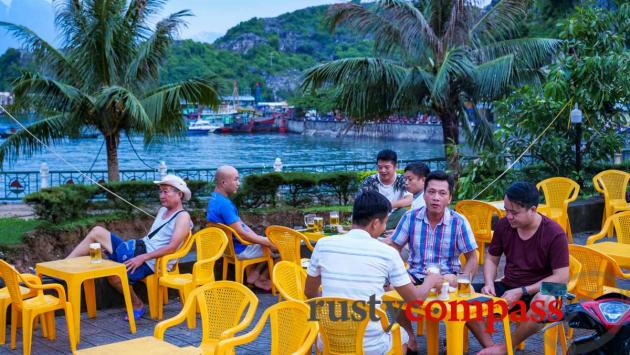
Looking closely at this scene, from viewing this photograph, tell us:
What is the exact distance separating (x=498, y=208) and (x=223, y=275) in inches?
122

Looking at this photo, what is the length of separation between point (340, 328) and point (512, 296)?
1.34 m

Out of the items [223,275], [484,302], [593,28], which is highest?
[593,28]

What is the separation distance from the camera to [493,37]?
15789 millimetres

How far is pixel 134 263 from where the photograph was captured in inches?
247

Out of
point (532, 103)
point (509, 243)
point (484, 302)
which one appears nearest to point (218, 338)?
point (484, 302)

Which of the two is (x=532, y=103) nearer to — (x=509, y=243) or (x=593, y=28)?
(x=593, y=28)

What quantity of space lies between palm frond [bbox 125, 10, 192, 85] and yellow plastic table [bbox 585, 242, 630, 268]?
32.8 ft

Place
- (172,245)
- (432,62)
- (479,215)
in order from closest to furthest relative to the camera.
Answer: (172,245), (479,215), (432,62)

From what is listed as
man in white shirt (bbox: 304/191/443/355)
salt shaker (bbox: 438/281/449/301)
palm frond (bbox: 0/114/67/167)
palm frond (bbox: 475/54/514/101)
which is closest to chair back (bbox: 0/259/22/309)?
man in white shirt (bbox: 304/191/443/355)

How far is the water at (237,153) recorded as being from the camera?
54062 mm

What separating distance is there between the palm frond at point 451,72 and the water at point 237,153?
35087 millimetres

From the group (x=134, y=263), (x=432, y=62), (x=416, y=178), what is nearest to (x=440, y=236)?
(x=416, y=178)

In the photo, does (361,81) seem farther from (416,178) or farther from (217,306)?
(217,306)

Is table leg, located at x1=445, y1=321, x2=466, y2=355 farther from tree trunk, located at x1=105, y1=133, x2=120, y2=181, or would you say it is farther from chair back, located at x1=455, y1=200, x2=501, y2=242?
tree trunk, located at x1=105, y1=133, x2=120, y2=181
